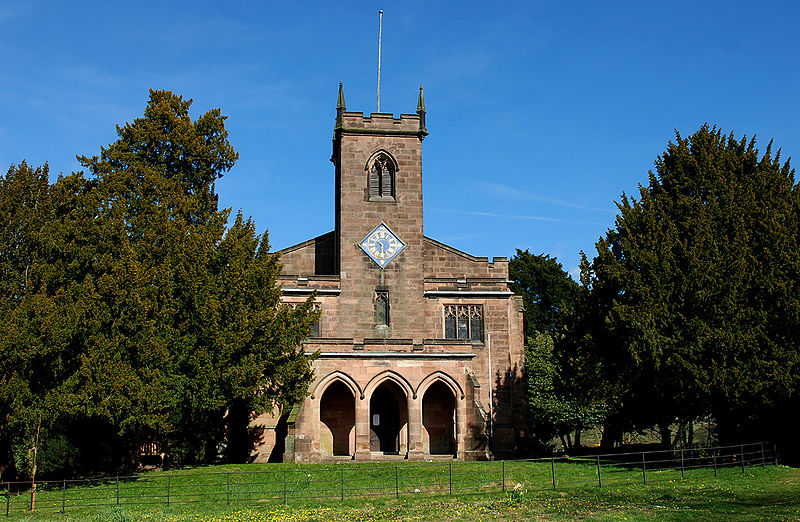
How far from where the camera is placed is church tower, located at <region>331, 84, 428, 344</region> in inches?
1563

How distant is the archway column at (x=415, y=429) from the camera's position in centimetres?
3412

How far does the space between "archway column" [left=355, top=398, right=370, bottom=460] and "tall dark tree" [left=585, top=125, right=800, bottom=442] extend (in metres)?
10.2

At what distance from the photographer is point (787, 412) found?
98.3 ft

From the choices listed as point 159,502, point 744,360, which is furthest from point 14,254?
point 744,360

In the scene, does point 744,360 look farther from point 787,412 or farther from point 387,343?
point 387,343

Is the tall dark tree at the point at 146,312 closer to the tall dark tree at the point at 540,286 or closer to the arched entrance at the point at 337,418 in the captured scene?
the arched entrance at the point at 337,418

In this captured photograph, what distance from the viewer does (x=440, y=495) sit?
23.5m

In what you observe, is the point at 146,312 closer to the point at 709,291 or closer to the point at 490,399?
the point at 490,399

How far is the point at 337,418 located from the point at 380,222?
1003 centimetres

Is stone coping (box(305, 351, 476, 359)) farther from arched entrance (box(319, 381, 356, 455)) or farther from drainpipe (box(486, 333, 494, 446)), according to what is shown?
drainpipe (box(486, 333, 494, 446))

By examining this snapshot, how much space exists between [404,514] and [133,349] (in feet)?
40.6

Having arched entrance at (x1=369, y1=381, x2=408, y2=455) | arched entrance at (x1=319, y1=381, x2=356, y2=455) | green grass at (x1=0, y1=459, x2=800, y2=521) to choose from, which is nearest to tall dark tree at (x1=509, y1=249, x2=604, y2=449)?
green grass at (x1=0, y1=459, x2=800, y2=521)

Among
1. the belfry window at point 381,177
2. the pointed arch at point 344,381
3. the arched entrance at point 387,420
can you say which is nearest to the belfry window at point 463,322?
the arched entrance at point 387,420

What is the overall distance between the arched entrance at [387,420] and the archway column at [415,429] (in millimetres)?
2314
